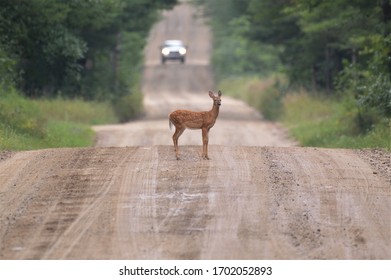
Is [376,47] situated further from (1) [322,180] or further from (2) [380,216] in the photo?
(2) [380,216]

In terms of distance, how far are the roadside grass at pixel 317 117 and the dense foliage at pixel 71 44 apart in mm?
5986

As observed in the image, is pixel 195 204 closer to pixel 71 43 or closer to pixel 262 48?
pixel 71 43

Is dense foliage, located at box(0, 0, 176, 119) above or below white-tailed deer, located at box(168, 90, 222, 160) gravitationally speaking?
below

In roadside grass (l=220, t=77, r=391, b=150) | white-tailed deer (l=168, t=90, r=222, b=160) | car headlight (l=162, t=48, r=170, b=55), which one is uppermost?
white-tailed deer (l=168, t=90, r=222, b=160)

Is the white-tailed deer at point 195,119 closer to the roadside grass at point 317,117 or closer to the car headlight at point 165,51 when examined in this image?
the roadside grass at point 317,117

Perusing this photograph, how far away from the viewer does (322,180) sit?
53.8 ft

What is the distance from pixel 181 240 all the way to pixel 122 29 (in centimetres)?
3244

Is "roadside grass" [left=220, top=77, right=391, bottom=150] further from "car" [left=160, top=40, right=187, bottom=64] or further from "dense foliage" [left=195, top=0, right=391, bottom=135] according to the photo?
"car" [left=160, top=40, right=187, bottom=64]

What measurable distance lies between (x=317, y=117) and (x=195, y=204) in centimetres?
2455

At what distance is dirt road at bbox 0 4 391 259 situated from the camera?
39.9ft

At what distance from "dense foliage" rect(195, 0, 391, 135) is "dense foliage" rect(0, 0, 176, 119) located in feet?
15.7

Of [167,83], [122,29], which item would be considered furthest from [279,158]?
[167,83]

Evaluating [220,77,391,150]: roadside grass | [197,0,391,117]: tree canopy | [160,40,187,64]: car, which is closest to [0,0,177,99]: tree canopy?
[197,0,391,117]: tree canopy

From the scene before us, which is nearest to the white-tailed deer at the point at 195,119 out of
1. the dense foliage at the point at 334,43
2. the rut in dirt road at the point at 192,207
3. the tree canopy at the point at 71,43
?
the rut in dirt road at the point at 192,207
